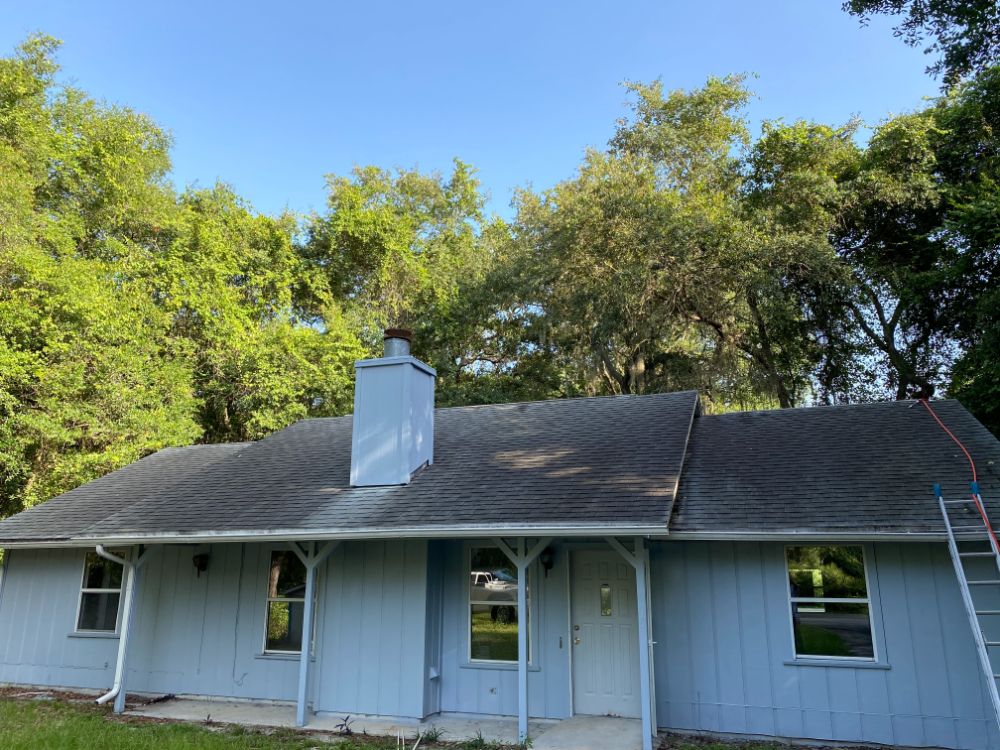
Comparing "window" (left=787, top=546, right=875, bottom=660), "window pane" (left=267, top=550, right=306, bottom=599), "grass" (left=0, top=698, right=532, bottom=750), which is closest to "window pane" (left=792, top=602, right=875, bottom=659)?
"window" (left=787, top=546, right=875, bottom=660)

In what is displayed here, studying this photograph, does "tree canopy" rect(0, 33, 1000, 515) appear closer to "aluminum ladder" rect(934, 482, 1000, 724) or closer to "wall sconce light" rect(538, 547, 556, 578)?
"aluminum ladder" rect(934, 482, 1000, 724)

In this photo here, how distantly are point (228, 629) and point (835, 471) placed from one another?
823 cm

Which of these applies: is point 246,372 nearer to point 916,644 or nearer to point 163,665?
point 163,665

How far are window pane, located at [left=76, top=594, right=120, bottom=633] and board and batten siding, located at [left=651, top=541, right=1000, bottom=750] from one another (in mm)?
8087

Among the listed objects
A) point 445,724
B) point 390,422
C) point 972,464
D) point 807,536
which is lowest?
point 445,724

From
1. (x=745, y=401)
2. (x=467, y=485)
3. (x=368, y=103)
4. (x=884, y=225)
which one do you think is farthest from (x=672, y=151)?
(x=467, y=485)

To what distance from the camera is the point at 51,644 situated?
31.3 feet

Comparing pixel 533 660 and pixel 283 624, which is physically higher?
pixel 283 624

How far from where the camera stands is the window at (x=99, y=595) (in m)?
9.49

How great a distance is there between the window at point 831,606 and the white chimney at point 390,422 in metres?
4.87

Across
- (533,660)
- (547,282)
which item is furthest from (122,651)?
(547,282)

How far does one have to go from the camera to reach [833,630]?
6.44 meters

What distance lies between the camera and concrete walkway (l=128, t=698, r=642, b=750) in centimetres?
618

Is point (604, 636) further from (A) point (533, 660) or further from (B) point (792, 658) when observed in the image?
(B) point (792, 658)
